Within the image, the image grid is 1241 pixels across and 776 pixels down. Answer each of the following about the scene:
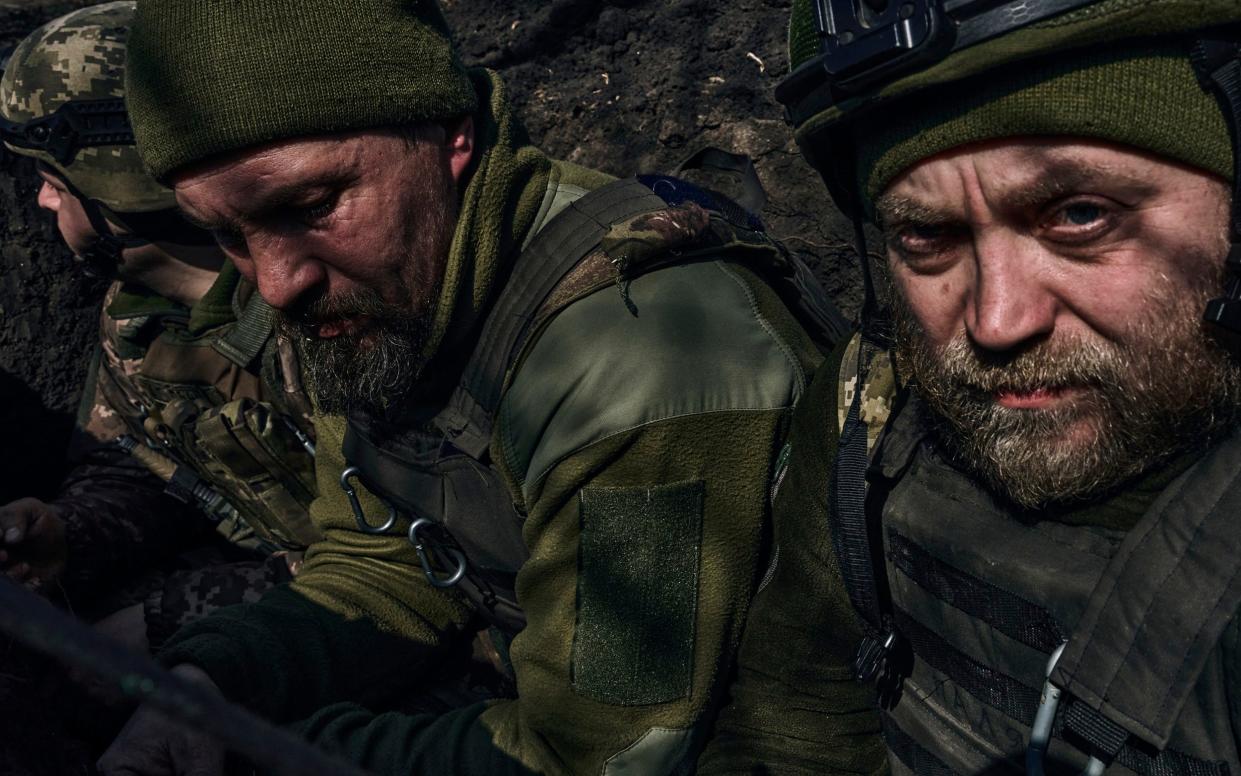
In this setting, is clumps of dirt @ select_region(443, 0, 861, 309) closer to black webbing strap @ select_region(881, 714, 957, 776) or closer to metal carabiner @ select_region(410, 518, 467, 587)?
metal carabiner @ select_region(410, 518, 467, 587)

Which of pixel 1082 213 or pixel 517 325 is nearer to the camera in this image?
pixel 1082 213

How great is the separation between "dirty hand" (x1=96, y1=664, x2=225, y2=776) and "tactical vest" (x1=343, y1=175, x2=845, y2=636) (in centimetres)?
66

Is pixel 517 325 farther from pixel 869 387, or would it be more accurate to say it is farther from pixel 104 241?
pixel 104 241

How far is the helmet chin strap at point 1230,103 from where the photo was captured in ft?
4.52

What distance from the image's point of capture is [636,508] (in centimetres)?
204

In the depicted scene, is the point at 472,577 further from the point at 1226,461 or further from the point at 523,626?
the point at 1226,461

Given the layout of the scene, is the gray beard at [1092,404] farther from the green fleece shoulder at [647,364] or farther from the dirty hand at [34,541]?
the dirty hand at [34,541]

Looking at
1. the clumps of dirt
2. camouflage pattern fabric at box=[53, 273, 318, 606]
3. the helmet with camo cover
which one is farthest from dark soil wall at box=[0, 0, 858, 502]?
the helmet with camo cover

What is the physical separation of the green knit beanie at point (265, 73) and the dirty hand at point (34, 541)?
1.57 metres

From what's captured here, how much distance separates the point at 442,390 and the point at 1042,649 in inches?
58.1

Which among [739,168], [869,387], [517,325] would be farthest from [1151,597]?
[739,168]

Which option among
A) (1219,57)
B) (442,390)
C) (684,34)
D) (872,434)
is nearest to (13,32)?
(684,34)

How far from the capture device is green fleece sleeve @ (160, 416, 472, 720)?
9.00 ft

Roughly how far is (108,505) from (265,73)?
2077mm
